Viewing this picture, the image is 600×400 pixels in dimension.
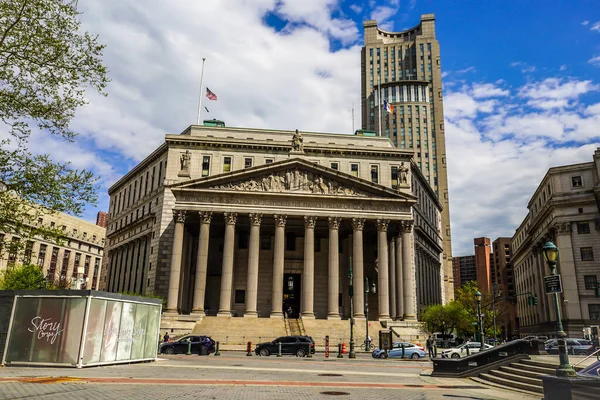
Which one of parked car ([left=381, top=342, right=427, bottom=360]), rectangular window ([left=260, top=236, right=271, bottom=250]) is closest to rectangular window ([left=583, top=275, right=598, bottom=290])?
parked car ([left=381, top=342, right=427, bottom=360])

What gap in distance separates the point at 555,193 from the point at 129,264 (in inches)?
2792

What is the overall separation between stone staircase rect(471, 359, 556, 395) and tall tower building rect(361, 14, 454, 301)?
89.4 metres

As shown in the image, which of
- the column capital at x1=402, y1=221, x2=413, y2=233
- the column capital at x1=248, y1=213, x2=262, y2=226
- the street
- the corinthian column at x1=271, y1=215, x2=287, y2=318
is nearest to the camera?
the street

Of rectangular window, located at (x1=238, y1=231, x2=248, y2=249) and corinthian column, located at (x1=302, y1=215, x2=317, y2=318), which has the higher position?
rectangular window, located at (x1=238, y1=231, x2=248, y2=249)

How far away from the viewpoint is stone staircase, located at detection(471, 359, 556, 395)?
706 inches

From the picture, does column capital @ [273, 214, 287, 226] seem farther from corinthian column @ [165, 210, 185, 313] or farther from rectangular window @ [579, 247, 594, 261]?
rectangular window @ [579, 247, 594, 261]

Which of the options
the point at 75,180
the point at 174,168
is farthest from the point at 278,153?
the point at 75,180

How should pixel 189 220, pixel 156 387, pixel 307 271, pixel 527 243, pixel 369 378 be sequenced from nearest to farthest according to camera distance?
pixel 156 387, pixel 369 378, pixel 307 271, pixel 189 220, pixel 527 243

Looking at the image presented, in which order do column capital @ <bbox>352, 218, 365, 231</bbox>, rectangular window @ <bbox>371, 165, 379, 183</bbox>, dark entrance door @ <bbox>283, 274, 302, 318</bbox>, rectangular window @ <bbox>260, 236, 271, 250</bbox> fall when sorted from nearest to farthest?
column capital @ <bbox>352, 218, 365, 231</bbox>, dark entrance door @ <bbox>283, 274, 302, 318</bbox>, rectangular window @ <bbox>260, 236, 271, 250</bbox>, rectangular window @ <bbox>371, 165, 379, 183</bbox>

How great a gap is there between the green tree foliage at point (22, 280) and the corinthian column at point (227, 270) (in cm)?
2976

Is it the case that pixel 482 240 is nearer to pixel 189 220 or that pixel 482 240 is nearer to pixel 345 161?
pixel 345 161

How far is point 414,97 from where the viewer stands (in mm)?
116438

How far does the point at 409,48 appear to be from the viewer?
127188 mm

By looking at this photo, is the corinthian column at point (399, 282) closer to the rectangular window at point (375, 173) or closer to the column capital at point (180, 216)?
the rectangular window at point (375, 173)
